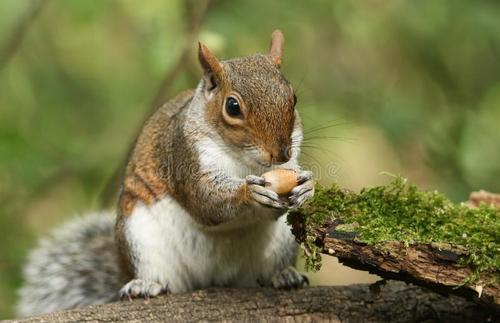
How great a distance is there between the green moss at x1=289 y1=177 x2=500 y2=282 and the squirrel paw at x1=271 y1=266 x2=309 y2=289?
18.7 inches

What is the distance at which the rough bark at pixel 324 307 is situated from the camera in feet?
8.25

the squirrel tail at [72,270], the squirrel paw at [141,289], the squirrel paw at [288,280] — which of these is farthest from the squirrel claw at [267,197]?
the squirrel tail at [72,270]

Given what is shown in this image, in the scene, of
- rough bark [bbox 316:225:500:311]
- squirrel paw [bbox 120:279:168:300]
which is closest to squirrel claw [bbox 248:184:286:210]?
rough bark [bbox 316:225:500:311]

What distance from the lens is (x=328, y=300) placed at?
2588 millimetres

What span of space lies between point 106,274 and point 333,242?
4.36 ft

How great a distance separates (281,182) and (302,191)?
7 cm

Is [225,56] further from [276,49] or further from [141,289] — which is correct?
[141,289]

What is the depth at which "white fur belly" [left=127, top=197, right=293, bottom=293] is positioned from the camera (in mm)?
2822

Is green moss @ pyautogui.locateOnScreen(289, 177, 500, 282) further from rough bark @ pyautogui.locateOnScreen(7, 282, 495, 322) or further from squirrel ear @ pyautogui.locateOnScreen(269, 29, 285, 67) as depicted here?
squirrel ear @ pyautogui.locateOnScreen(269, 29, 285, 67)

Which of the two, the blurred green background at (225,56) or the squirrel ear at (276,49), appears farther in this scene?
the blurred green background at (225,56)

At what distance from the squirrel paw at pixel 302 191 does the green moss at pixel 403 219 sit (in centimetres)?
4

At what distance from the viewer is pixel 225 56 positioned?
3.91 meters

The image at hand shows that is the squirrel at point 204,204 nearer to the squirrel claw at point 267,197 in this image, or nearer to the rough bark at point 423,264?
the squirrel claw at point 267,197

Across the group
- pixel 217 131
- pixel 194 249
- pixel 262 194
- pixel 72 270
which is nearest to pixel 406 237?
pixel 262 194
